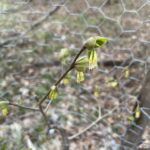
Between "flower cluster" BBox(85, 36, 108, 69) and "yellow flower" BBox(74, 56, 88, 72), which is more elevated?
"flower cluster" BBox(85, 36, 108, 69)

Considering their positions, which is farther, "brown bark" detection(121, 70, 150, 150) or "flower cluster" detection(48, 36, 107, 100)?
"brown bark" detection(121, 70, 150, 150)

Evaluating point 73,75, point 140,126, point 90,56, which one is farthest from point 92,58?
point 73,75

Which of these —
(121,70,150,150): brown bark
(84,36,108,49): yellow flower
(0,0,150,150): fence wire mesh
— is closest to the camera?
(84,36,108,49): yellow flower

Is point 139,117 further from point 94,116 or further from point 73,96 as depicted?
point 73,96

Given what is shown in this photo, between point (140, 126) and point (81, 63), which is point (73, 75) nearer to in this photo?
point (140, 126)

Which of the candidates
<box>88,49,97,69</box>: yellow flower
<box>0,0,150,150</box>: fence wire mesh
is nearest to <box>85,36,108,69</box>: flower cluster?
<box>88,49,97,69</box>: yellow flower

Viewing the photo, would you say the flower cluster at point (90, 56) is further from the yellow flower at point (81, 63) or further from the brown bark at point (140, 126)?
the brown bark at point (140, 126)

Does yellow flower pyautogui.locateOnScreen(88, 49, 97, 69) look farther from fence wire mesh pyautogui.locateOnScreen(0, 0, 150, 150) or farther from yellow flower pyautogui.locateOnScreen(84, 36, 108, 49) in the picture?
fence wire mesh pyautogui.locateOnScreen(0, 0, 150, 150)
